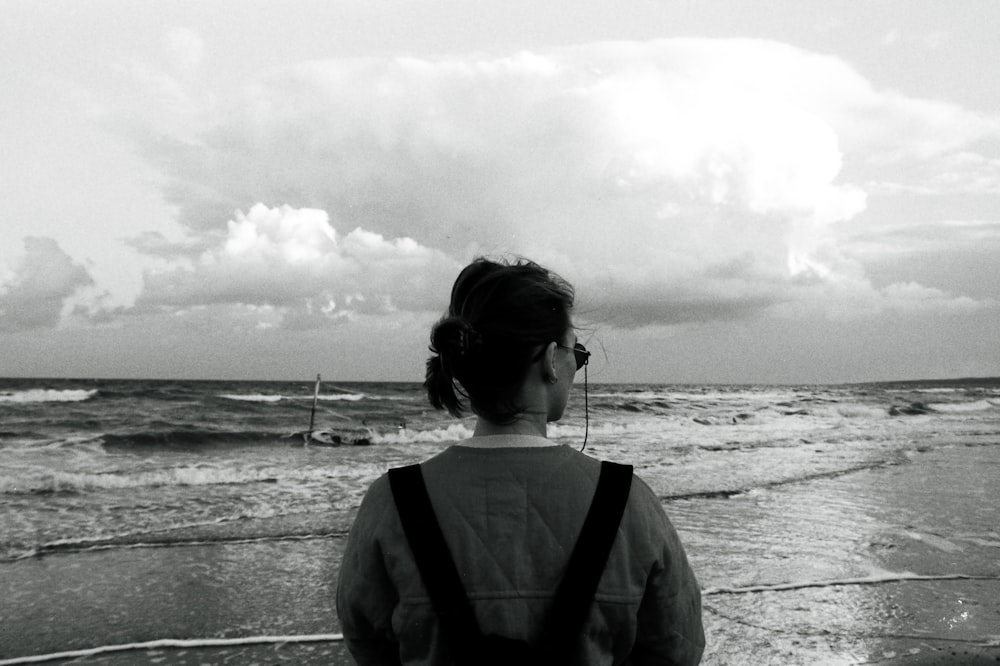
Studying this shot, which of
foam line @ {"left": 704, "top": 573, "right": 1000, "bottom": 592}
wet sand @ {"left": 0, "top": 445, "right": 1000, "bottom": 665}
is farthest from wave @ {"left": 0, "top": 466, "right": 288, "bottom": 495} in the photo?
foam line @ {"left": 704, "top": 573, "right": 1000, "bottom": 592}

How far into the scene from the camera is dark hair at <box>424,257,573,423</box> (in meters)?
1.52

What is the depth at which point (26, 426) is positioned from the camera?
2242cm

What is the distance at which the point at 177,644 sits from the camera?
15.0 ft

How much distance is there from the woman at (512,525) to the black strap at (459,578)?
2cm

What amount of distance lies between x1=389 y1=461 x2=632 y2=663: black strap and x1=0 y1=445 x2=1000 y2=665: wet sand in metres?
3.28

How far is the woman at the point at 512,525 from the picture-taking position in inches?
56.4

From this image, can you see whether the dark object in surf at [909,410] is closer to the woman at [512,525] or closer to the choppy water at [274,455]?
the choppy water at [274,455]

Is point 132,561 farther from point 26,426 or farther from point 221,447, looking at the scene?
point 26,426

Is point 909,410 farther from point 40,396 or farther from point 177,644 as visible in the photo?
point 40,396

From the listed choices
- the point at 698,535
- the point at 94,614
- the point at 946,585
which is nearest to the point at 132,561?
the point at 94,614

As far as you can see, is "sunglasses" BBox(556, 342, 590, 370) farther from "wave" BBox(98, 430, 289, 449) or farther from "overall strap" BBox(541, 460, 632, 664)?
"wave" BBox(98, 430, 289, 449)

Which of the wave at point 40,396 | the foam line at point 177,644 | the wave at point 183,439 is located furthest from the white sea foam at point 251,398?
the foam line at point 177,644

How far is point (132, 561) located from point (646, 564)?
625 cm

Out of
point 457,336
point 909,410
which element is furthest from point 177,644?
point 909,410
